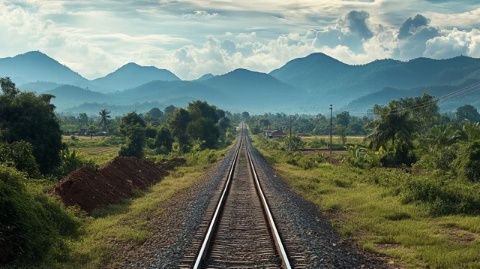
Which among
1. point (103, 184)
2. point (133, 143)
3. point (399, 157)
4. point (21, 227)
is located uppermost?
point (21, 227)

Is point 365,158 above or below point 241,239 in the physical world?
below

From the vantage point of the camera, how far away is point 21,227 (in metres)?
11.5

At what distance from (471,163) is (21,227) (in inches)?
1134

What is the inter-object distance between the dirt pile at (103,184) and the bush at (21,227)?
17.4ft

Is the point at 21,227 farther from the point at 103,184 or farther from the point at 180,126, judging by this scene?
the point at 180,126

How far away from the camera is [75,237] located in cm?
1480

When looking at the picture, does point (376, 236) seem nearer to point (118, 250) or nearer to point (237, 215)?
point (237, 215)

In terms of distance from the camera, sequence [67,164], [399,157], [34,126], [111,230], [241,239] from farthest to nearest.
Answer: [399,157] → [67,164] → [34,126] → [111,230] → [241,239]

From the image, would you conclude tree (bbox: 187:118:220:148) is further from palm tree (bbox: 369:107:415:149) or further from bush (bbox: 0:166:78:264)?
bush (bbox: 0:166:78:264)

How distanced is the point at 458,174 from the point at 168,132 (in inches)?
2571

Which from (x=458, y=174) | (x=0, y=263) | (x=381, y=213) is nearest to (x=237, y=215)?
(x=381, y=213)

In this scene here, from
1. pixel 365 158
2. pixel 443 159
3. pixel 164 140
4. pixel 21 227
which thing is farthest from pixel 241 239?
pixel 164 140

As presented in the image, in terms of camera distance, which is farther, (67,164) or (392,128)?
(392,128)

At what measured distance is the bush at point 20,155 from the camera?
941 inches
